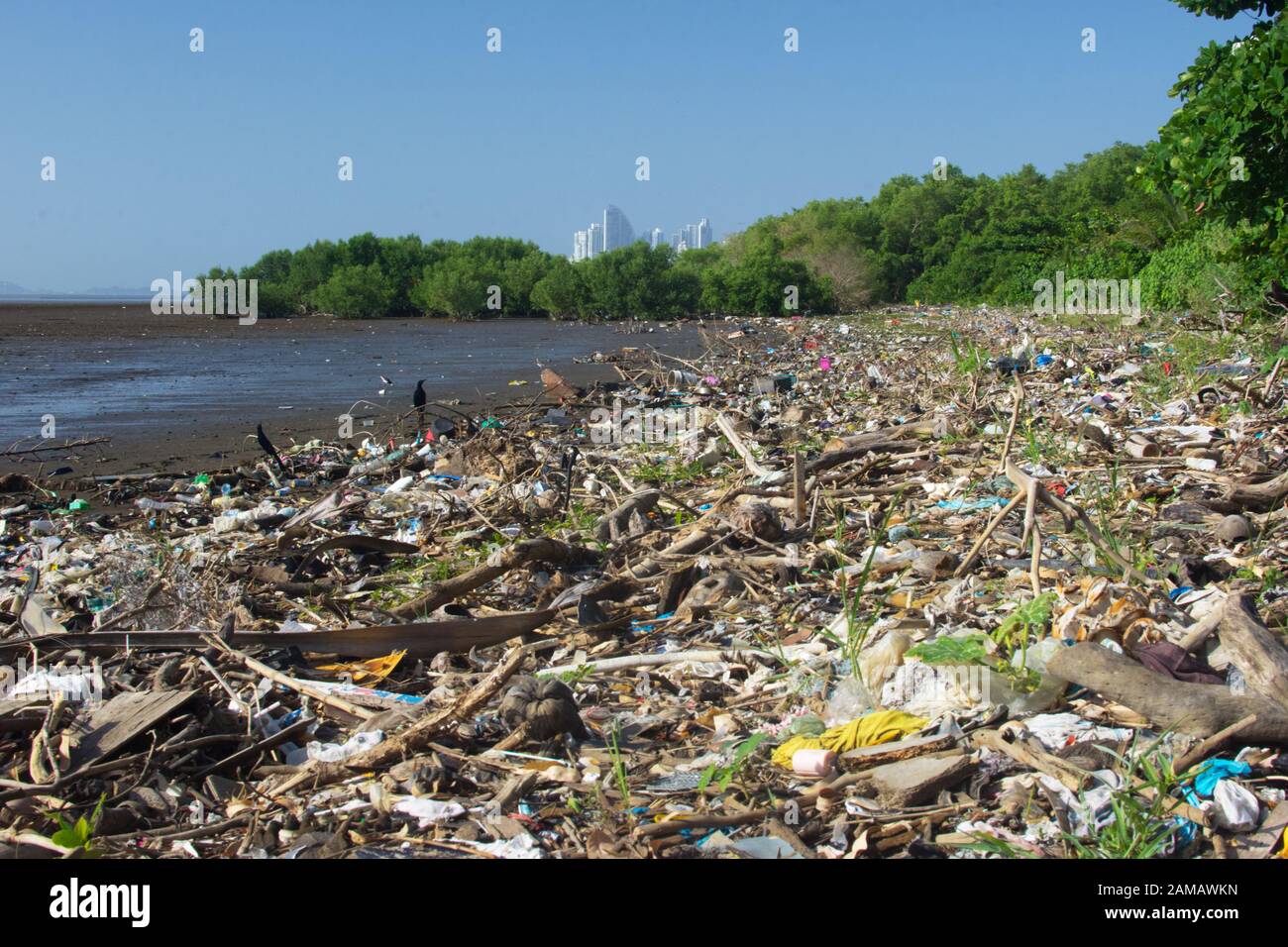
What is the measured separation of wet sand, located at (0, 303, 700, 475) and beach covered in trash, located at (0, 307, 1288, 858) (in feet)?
12.0

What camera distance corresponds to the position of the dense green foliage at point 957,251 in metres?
7.91

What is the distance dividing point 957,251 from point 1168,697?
4551cm

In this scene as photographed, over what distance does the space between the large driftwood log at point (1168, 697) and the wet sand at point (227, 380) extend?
749cm

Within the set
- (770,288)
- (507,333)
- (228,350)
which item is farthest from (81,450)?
(770,288)

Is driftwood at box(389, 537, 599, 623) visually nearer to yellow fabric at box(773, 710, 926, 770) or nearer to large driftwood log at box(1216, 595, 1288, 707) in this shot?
yellow fabric at box(773, 710, 926, 770)

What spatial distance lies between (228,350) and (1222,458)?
22.6 metres

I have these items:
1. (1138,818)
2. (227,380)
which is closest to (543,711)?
(1138,818)

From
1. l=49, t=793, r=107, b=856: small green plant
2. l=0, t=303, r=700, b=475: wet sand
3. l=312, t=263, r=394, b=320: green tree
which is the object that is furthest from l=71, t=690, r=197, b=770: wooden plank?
l=312, t=263, r=394, b=320: green tree

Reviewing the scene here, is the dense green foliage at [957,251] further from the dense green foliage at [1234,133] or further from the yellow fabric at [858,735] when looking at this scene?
the yellow fabric at [858,735]

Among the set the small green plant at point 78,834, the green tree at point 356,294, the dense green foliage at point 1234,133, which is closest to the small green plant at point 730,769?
the small green plant at point 78,834

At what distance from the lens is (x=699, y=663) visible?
3146 mm

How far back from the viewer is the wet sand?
9680 millimetres

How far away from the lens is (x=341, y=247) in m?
56.9
